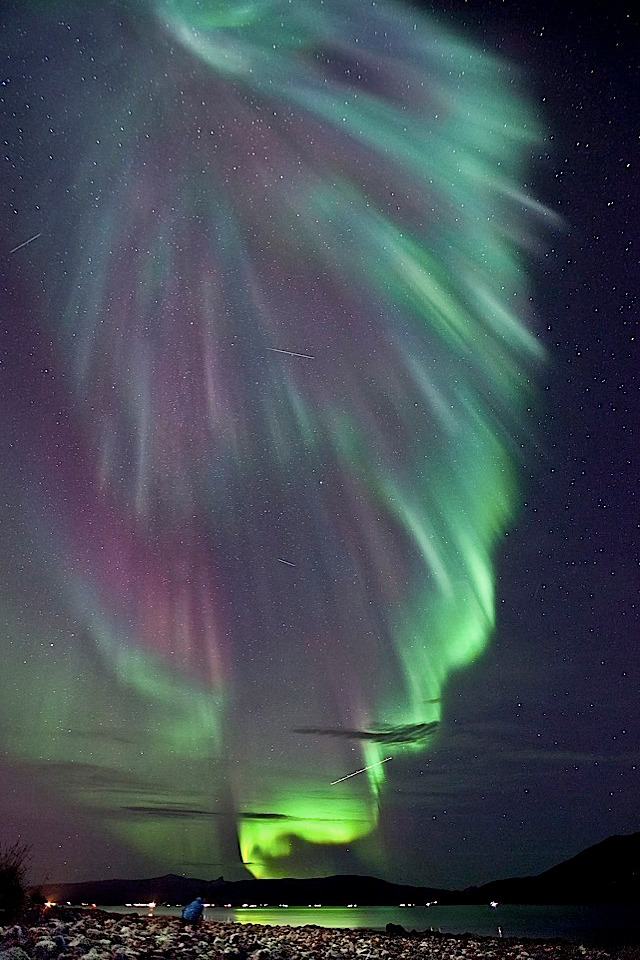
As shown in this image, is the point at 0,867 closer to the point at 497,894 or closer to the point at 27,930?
the point at 27,930

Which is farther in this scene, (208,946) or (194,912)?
(194,912)

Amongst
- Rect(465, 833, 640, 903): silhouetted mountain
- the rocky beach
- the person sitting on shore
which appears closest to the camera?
the rocky beach

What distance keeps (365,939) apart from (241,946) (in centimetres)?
839

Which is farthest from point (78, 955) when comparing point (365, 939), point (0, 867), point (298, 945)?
A: point (365, 939)

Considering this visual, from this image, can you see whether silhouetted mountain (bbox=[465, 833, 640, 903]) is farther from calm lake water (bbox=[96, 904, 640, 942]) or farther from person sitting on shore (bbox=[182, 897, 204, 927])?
person sitting on shore (bbox=[182, 897, 204, 927])

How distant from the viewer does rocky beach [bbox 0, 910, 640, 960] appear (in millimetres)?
10938

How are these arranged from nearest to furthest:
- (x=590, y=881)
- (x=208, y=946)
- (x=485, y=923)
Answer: (x=208, y=946), (x=485, y=923), (x=590, y=881)

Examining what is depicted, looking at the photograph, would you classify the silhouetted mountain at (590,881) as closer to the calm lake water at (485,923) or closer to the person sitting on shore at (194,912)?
the calm lake water at (485,923)

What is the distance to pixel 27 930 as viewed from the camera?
11680 millimetres

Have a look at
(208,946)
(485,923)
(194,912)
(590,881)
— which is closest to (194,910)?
(194,912)

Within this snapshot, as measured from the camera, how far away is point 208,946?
1438 cm

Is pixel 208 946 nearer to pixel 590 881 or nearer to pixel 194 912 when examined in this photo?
pixel 194 912

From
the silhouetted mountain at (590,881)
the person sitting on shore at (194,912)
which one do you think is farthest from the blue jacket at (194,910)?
the silhouetted mountain at (590,881)

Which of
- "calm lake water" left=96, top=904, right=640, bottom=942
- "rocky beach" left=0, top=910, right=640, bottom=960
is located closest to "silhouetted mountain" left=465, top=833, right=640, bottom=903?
"calm lake water" left=96, top=904, right=640, bottom=942
